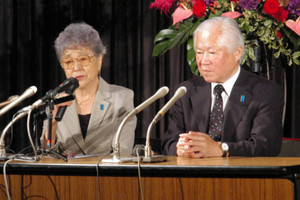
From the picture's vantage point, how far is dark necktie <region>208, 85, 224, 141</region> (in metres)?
2.67

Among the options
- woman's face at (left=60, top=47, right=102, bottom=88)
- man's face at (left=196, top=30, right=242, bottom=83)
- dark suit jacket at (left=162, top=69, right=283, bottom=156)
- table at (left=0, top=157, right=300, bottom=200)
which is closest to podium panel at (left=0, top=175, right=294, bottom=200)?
table at (left=0, top=157, right=300, bottom=200)

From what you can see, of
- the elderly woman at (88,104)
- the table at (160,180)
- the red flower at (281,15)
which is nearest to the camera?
the table at (160,180)

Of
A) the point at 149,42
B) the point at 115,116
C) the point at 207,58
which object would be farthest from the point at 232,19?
the point at 149,42

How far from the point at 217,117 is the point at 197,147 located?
54 centimetres

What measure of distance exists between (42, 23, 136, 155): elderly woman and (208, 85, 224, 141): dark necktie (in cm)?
58

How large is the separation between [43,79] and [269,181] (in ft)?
8.91

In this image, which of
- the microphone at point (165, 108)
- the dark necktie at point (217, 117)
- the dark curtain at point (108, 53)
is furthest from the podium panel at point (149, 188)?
the dark curtain at point (108, 53)

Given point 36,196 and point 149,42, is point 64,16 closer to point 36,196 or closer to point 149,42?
point 149,42

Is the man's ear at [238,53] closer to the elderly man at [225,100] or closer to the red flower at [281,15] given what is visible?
the elderly man at [225,100]

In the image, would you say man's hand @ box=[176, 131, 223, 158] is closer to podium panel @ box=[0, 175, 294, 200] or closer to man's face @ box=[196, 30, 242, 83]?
podium panel @ box=[0, 175, 294, 200]

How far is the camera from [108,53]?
3936 mm

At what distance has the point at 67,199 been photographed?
76.9 inches

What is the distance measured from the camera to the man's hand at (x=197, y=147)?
7.24 ft

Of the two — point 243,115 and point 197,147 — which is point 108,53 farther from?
point 197,147
